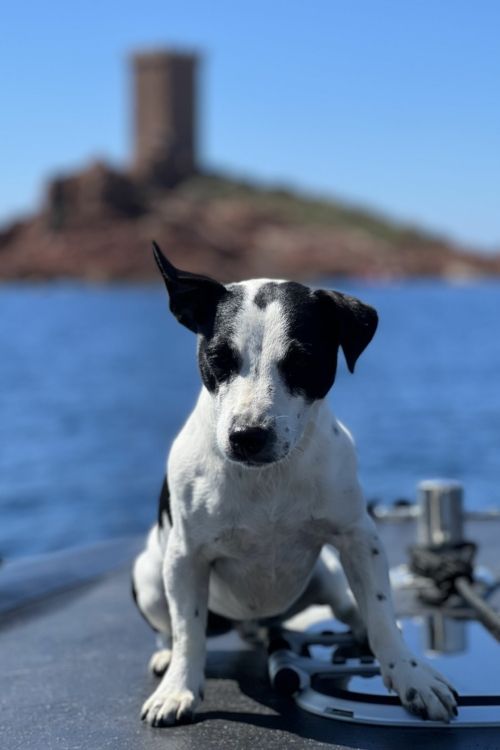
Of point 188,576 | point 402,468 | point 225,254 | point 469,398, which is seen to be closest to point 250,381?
point 188,576

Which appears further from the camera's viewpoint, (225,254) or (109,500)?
(225,254)

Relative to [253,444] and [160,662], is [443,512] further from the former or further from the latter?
[253,444]

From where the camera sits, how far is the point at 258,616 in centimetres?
304

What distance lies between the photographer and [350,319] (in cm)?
262

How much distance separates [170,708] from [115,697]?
301 mm

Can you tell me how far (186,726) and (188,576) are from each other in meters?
0.34

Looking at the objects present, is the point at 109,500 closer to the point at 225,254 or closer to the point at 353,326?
the point at 353,326

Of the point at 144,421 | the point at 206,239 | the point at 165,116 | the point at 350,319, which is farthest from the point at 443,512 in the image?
the point at 165,116

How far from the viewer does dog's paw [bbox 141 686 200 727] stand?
2691mm

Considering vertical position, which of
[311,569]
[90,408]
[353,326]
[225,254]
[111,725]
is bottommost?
[225,254]

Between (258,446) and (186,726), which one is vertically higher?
(258,446)

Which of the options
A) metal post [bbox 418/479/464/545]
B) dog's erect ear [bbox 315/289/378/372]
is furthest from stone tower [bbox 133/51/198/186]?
dog's erect ear [bbox 315/289/378/372]

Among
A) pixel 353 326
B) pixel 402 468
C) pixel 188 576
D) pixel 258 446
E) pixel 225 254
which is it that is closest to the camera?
pixel 258 446

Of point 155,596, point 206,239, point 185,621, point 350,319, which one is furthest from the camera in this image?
point 206,239
